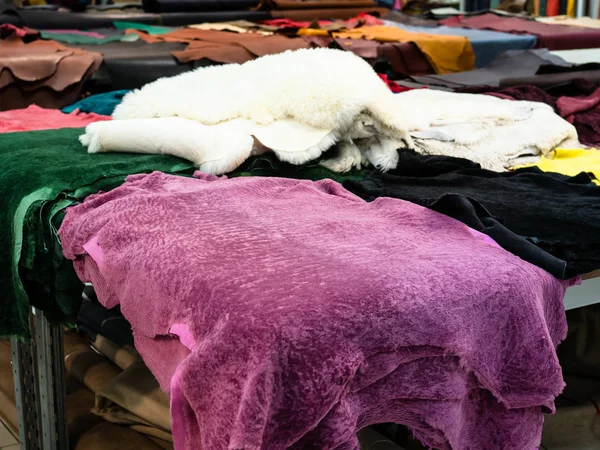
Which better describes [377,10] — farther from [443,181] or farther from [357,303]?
[357,303]

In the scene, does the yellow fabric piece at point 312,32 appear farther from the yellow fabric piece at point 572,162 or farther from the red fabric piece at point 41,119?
the yellow fabric piece at point 572,162

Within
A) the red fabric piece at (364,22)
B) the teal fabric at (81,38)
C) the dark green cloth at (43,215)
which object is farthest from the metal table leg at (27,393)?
the red fabric piece at (364,22)

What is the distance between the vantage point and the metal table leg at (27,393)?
136 cm

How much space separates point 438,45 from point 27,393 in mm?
2075

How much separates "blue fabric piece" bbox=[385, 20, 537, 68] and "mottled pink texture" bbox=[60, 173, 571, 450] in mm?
2233

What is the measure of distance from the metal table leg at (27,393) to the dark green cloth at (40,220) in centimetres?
Result: 16

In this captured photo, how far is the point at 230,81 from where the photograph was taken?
1.57 metres

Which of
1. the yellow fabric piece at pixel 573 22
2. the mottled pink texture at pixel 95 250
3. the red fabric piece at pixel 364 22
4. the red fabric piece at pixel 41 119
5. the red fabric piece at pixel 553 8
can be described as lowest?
the red fabric piece at pixel 553 8

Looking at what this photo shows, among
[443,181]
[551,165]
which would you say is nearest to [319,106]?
[443,181]

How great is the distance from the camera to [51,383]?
1.36 meters

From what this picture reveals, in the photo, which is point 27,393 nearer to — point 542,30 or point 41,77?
point 41,77

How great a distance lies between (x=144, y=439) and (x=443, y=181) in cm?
72

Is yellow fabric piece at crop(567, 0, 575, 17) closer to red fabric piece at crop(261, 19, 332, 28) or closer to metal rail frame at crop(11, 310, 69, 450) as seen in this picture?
red fabric piece at crop(261, 19, 332, 28)

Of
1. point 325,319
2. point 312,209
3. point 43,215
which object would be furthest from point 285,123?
point 325,319
